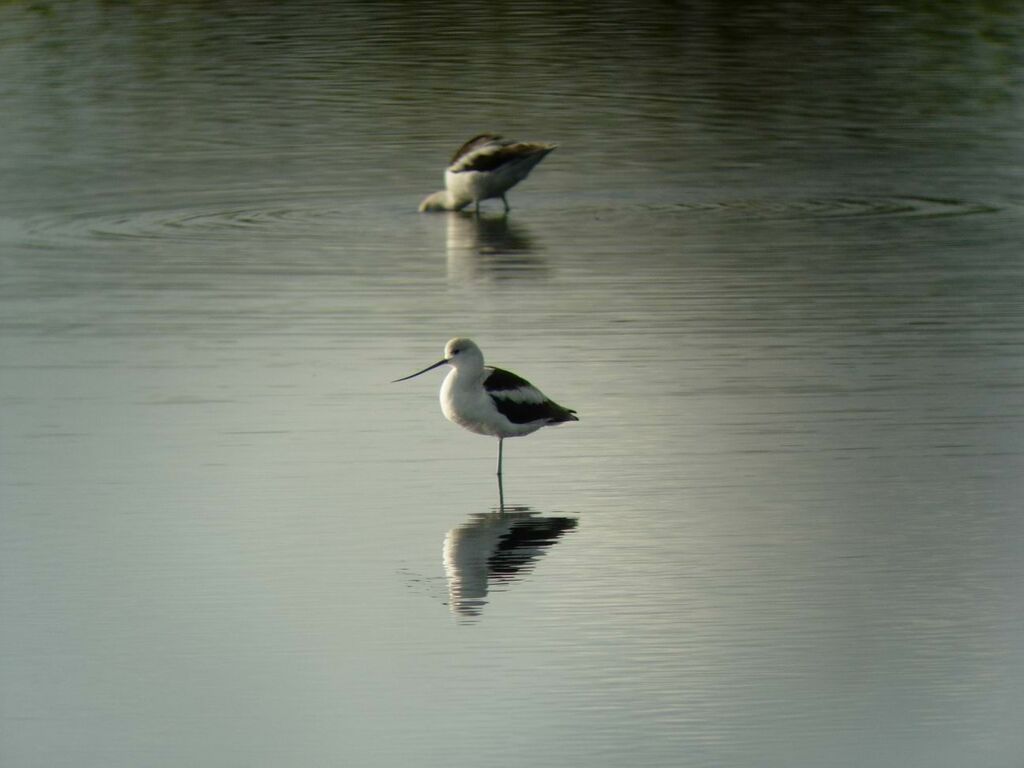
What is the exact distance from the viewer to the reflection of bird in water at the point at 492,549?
8.62 metres

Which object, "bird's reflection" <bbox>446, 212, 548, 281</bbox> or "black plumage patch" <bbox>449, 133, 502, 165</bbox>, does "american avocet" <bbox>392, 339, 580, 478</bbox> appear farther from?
"black plumage patch" <bbox>449, 133, 502, 165</bbox>

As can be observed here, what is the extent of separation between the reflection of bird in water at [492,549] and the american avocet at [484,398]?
73 centimetres

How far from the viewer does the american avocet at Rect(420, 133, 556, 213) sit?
64.7 feet

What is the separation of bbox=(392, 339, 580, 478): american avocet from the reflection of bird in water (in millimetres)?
733

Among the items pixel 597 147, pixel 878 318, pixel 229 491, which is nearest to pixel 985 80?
pixel 597 147

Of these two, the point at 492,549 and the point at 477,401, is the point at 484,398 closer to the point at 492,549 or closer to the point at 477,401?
the point at 477,401

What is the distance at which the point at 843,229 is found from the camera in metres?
18.3

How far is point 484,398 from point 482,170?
31.5ft

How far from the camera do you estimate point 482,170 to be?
19.7 m

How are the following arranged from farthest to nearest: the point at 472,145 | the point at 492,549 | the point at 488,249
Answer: the point at 472,145, the point at 488,249, the point at 492,549

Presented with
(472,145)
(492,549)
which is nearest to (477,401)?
(492,549)

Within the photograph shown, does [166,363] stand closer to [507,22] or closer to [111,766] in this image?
[111,766]

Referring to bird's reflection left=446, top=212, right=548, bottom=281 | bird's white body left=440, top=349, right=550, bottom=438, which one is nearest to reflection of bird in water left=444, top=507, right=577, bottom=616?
bird's white body left=440, top=349, right=550, bottom=438

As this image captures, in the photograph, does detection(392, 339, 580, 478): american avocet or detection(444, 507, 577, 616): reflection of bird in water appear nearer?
detection(444, 507, 577, 616): reflection of bird in water
